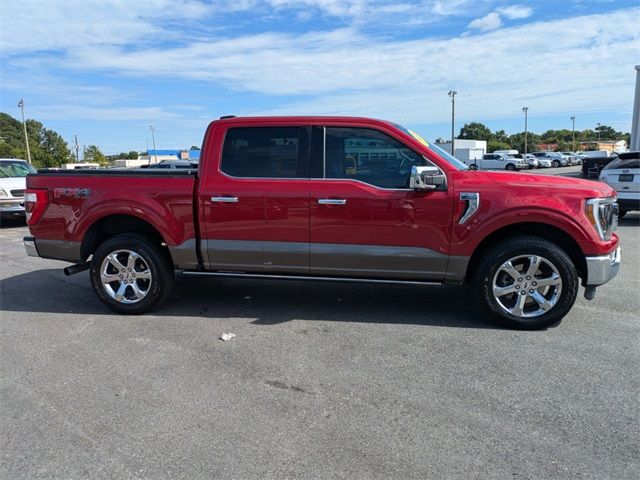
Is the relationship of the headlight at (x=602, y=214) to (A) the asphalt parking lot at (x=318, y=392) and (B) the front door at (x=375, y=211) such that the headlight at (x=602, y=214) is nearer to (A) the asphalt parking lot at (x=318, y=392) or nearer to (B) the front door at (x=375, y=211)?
(A) the asphalt parking lot at (x=318, y=392)

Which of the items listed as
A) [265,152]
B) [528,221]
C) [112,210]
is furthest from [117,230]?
[528,221]

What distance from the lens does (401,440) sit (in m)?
2.86

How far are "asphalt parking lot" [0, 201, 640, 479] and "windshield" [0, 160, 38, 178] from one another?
9.43m

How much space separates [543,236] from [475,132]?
128683 mm

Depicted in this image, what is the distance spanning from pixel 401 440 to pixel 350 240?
223 centimetres

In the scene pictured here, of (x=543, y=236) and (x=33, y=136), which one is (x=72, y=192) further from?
(x=33, y=136)

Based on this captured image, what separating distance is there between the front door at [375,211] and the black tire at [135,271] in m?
1.64

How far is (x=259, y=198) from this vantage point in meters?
4.83

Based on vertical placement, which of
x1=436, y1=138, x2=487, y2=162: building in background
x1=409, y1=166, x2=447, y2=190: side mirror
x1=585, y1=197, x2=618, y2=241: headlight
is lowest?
x1=585, y1=197, x2=618, y2=241: headlight

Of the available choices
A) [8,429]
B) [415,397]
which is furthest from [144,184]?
[415,397]

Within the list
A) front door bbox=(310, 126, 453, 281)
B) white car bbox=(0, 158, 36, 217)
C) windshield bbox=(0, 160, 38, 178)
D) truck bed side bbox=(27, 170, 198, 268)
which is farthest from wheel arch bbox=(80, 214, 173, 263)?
windshield bbox=(0, 160, 38, 178)

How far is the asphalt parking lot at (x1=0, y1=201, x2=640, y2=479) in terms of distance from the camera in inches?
106

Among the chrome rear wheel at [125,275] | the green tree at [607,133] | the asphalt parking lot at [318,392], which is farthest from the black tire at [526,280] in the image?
the green tree at [607,133]

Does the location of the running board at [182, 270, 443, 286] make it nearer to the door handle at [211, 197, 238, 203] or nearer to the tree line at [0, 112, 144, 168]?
the door handle at [211, 197, 238, 203]
